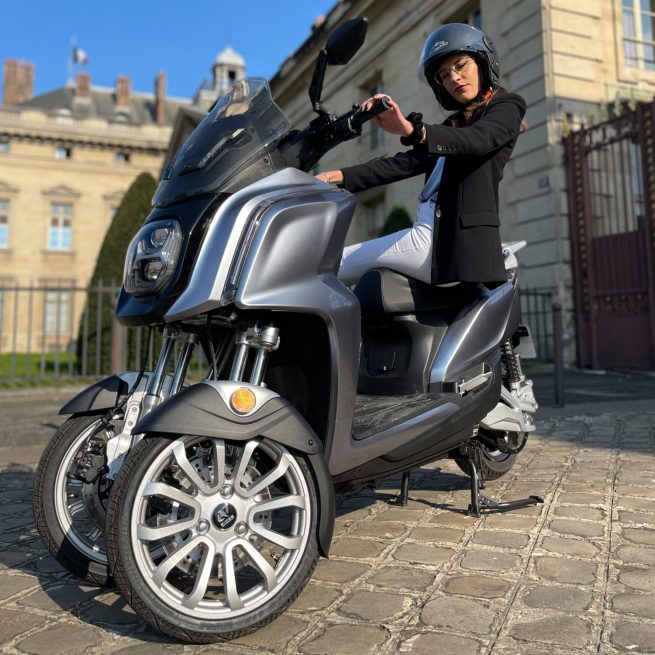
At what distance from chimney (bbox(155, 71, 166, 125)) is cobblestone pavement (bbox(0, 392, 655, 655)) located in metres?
43.0

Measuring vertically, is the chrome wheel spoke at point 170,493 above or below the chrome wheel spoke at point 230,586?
above

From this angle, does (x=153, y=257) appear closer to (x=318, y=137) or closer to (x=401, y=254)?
(x=318, y=137)

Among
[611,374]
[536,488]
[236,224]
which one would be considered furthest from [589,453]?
[611,374]

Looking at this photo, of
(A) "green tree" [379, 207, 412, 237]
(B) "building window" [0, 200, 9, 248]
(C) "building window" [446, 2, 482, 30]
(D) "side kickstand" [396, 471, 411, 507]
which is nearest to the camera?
(D) "side kickstand" [396, 471, 411, 507]

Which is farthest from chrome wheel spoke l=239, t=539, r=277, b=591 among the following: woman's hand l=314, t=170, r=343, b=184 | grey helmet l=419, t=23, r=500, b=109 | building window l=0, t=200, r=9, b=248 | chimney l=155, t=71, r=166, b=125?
chimney l=155, t=71, r=166, b=125

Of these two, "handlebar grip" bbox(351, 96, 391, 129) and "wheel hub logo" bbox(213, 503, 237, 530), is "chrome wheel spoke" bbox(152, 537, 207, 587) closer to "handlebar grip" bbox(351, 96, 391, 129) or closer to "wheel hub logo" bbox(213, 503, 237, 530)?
"wheel hub logo" bbox(213, 503, 237, 530)

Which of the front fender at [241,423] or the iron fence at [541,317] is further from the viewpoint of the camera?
the iron fence at [541,317]

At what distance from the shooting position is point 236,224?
1698mm

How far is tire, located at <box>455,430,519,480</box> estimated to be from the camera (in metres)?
2.81

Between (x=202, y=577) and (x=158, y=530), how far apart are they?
0.16 m

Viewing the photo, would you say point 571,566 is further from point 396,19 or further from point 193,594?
point 396,19

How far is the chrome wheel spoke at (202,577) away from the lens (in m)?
1.49

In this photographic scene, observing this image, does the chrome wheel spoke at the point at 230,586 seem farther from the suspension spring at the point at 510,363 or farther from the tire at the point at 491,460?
the suspension spring at the point at 510,363

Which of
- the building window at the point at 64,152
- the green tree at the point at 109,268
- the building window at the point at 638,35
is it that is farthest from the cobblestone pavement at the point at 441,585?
the building window at the point at 64,152
